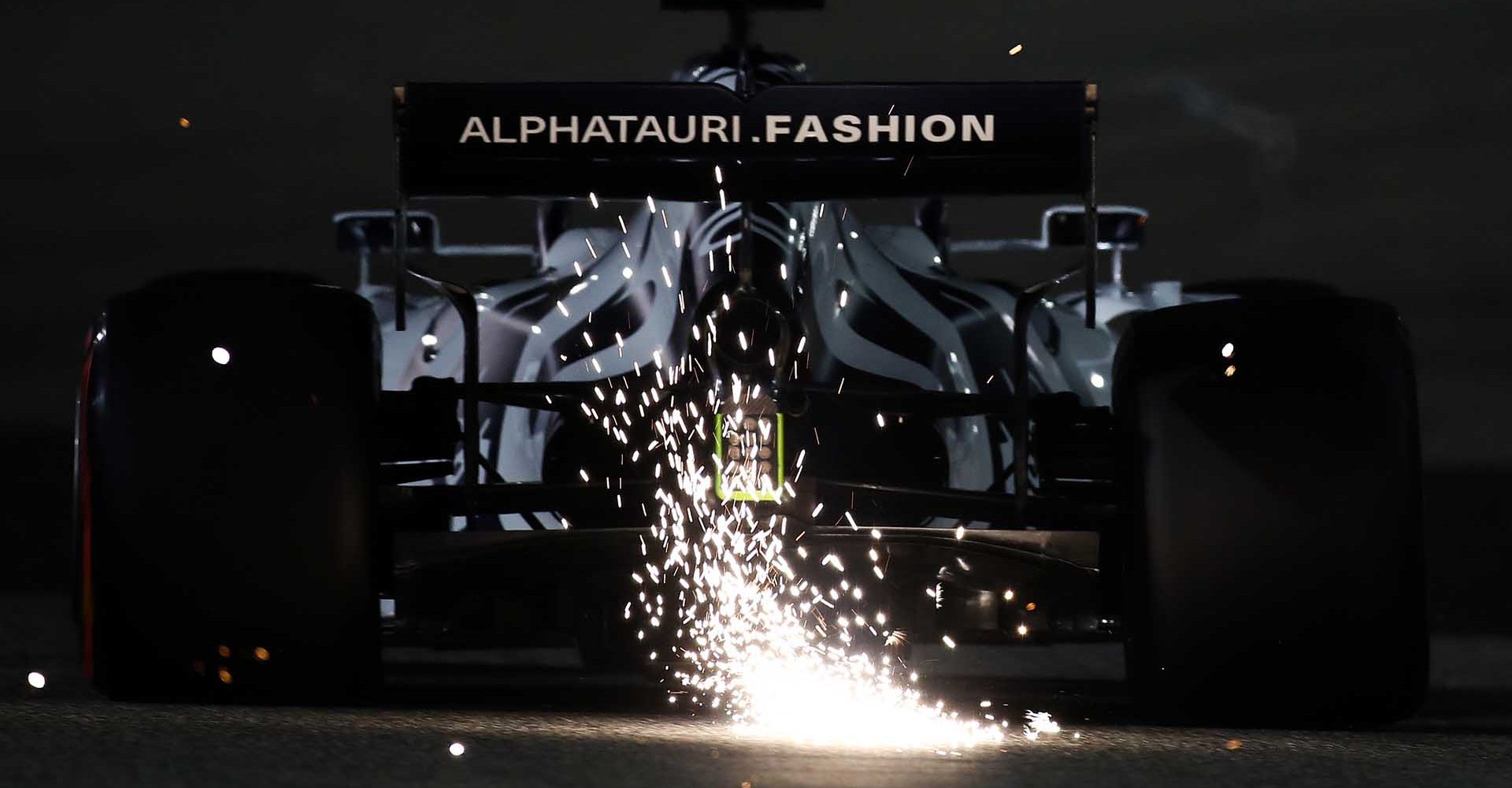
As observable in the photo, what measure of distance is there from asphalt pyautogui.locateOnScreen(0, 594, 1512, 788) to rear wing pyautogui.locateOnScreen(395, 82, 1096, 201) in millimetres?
1359

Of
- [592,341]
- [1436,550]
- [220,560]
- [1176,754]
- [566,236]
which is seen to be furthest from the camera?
[1436,550]

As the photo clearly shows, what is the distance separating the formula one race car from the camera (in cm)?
582

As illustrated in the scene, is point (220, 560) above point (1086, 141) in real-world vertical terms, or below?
below

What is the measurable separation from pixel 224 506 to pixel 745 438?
1264mm

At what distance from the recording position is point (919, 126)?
20.4ft

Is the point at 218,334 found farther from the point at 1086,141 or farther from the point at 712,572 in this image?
the point at 1086,141

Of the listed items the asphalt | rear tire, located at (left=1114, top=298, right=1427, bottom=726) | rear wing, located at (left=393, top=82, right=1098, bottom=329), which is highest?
rear wing, located at (left=393, top=82, right=1098, bottom=329)

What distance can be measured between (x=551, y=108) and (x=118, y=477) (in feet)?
4.63

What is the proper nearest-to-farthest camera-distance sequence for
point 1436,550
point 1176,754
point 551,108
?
point 1176,754, point 551,108, point 1436,550

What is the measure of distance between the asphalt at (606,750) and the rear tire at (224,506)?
125mm

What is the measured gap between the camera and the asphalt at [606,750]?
185 inches

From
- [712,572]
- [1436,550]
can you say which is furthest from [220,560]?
[1436,550]

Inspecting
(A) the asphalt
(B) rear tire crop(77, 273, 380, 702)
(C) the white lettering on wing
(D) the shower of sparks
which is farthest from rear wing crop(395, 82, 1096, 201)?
(A) the asphalt

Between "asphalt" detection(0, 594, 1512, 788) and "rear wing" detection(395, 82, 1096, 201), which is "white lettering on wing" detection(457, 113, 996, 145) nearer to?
"rear wing" detection(395, 82, 1096, 201)
